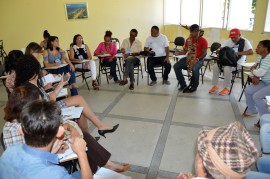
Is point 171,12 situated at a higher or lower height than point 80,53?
higher

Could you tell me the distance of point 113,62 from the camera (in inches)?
206

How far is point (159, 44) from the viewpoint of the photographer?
16.6 ft

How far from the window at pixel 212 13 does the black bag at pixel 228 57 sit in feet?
6.58

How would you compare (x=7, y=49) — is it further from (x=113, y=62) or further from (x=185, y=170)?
(x=185, y=170)

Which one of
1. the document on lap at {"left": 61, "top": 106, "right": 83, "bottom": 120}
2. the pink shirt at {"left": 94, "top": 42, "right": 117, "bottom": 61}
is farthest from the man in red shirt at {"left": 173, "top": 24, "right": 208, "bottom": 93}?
the document on lap at {"left": 61, "top": 106, "right": 83, "bottom": 120}

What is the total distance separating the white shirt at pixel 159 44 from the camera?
5.05m

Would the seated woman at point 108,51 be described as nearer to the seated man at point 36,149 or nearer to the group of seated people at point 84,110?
the group of seated people at point 84,110

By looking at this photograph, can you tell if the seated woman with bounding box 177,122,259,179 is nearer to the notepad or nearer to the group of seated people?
the group of seated people

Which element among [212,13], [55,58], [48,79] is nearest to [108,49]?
[55,58]

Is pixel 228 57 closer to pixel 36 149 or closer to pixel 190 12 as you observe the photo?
pixel 190 12

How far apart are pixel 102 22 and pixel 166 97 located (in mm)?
4133

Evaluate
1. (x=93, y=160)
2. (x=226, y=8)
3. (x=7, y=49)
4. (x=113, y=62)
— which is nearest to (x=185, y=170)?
(x=93, y=160)

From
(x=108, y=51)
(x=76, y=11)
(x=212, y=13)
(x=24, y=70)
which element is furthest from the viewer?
(x=76, y=11)

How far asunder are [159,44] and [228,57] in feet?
5.03
